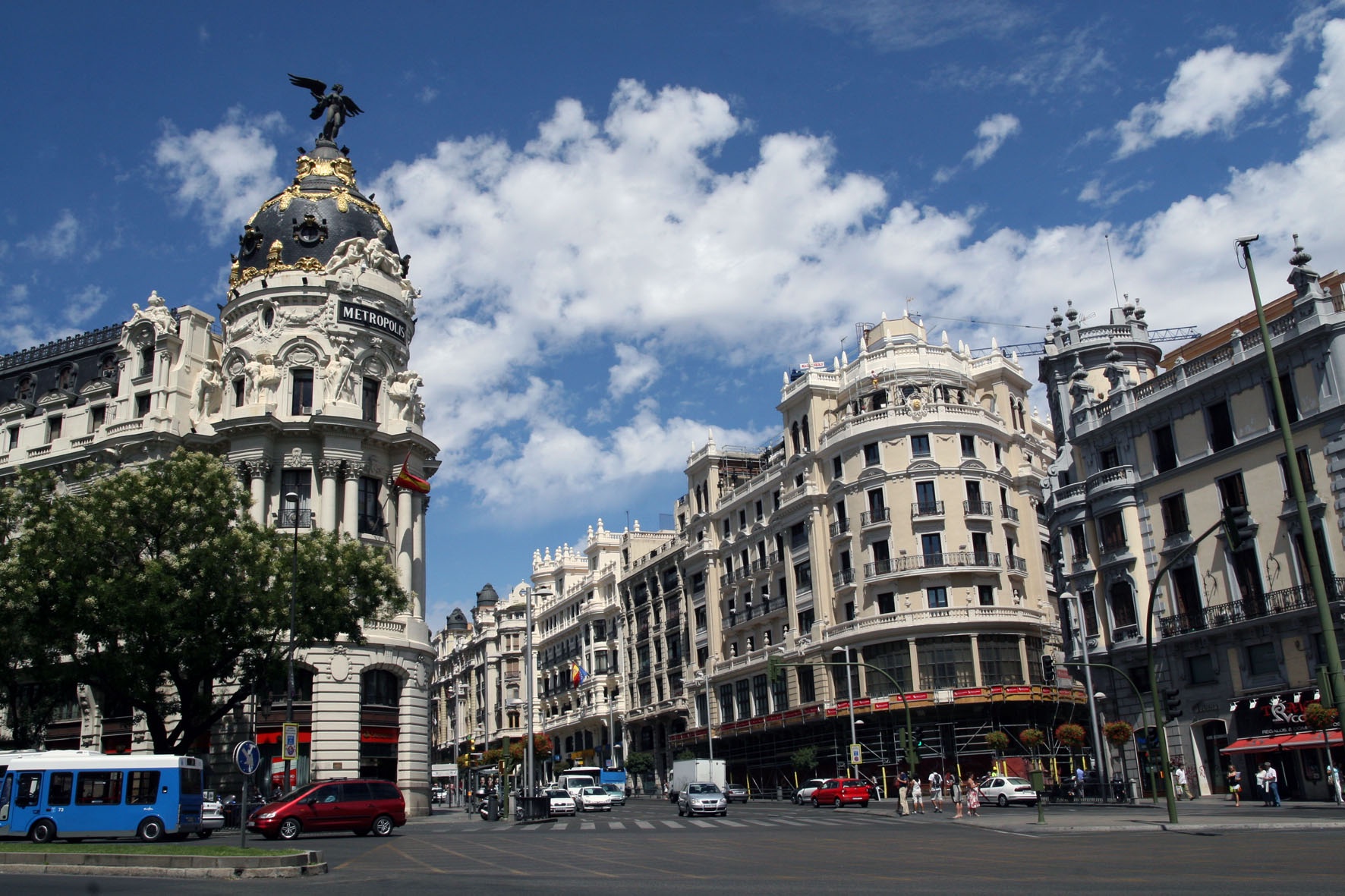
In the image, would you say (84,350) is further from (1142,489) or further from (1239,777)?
(1239,777)

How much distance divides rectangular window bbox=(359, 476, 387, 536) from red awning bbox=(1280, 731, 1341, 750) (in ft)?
128

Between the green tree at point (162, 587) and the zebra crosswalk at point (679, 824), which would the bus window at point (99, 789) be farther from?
the zebra crosswalk at point (679, 824)

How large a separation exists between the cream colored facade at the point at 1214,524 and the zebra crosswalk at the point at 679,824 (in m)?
11.7

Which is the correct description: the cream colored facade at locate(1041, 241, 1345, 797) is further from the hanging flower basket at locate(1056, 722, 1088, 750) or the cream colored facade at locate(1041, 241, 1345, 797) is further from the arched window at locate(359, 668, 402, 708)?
the arched window at locate(359, 668, 402, 708)

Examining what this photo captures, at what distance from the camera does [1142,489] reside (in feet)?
145

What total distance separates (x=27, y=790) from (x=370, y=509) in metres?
25.9

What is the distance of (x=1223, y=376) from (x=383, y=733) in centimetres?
3849

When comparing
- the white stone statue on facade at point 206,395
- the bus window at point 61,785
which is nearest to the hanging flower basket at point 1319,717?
the bus window at point 61,785

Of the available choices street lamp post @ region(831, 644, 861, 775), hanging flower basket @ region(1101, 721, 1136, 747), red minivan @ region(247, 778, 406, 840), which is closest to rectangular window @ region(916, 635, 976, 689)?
street lamp post @ region(831, 644, 861, 775)

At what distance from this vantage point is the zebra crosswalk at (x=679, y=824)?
116 feet

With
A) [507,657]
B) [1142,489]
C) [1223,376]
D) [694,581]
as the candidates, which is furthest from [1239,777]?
[507,657]

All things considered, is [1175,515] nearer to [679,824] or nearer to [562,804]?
[679,824]

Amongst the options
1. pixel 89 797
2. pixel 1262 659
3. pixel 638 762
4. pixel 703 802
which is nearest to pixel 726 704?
pixel 638 762

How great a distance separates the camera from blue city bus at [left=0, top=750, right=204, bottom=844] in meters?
28.6
